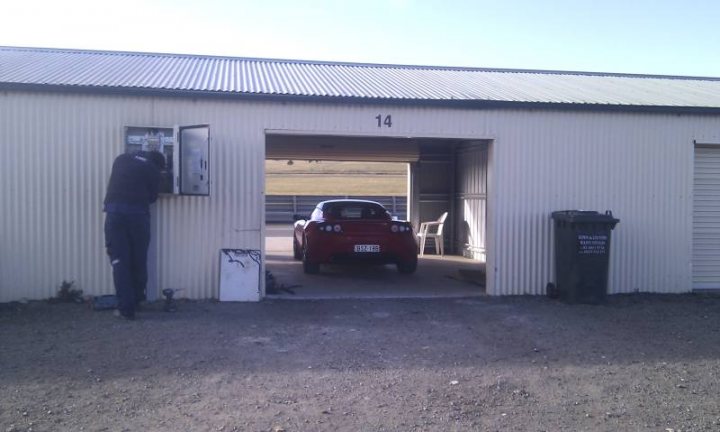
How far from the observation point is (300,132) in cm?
1003

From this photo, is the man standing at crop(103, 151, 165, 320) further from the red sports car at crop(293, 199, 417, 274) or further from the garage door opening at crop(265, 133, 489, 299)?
the red sports car at crop(293, 199, 417, 274)

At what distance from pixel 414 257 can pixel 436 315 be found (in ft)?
11.7

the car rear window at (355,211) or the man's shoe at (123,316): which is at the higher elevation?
the car rear window at (355,211)

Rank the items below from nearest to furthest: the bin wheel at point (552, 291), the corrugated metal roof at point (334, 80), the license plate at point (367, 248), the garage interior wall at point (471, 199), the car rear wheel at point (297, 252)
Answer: the corrugated metal roof at point (334, 80) → the bin wheel at point (552, 291) → the license plate at point (367, 248) → the car rear wheel at point (297, 252) → the garage interior wall at point (471, 199)

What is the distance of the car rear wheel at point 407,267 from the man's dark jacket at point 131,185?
5.26 metres

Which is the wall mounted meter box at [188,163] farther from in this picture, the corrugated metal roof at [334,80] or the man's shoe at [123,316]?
the man's shoe at [123,316]

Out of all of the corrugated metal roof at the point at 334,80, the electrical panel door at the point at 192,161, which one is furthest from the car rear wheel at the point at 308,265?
the electrical panel door at the point at 192,161

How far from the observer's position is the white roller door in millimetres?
11414

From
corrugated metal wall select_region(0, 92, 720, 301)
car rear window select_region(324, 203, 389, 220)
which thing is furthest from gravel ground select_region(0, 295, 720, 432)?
car rear window select_region(324, 203, 389, 220)

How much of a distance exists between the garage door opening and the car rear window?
1103mm

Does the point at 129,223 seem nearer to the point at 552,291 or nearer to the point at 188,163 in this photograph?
the point at 188,163

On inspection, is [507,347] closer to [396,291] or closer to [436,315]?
[436,315]

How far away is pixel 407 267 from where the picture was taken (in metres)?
12.9

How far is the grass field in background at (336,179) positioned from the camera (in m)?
35.3
